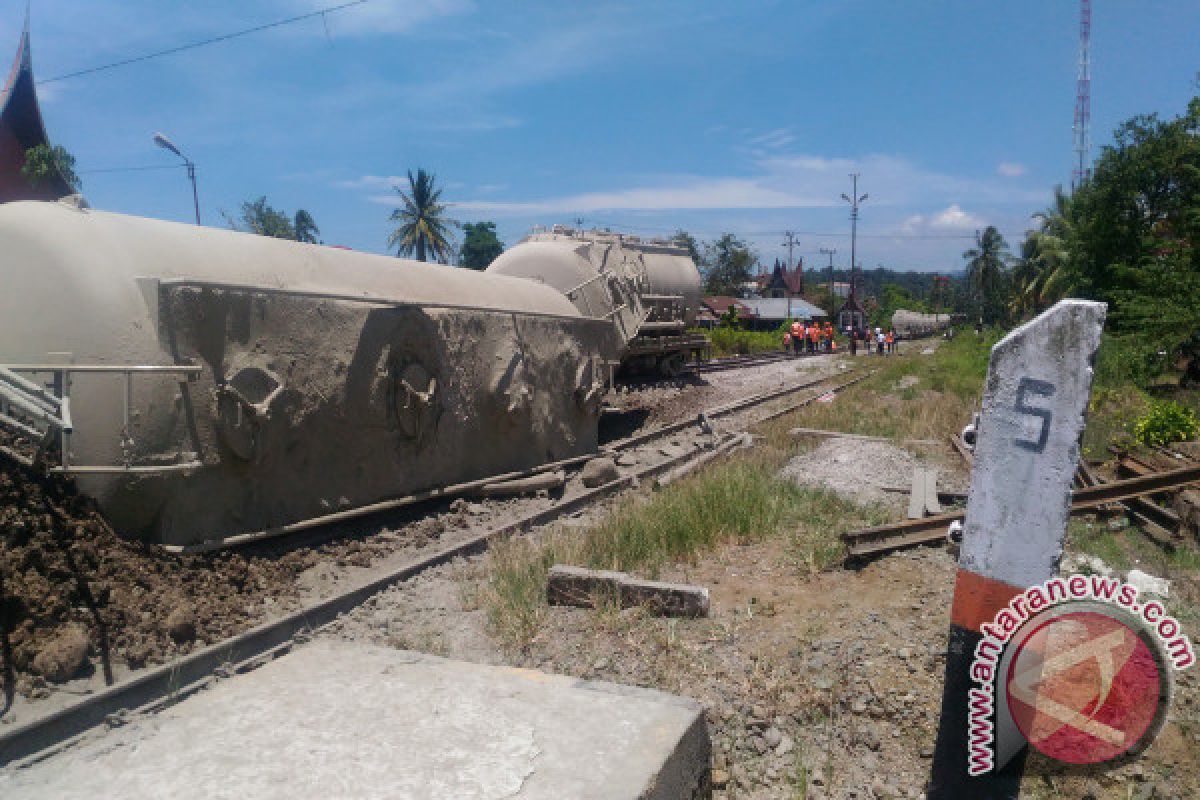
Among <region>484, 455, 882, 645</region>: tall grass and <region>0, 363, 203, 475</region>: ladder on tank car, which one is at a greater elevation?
<region>0, 363, 203, 475</region>: ladder on tank car

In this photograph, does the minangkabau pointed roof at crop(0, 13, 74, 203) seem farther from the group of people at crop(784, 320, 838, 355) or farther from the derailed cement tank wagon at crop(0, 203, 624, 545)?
the group of people at crop(784, 320, 838, 355)

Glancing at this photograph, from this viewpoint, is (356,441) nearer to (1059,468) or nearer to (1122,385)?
(1059,468)

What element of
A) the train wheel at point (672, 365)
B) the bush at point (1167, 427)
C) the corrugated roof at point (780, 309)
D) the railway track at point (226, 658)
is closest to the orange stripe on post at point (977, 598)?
A: the railway track at point (226, 658)

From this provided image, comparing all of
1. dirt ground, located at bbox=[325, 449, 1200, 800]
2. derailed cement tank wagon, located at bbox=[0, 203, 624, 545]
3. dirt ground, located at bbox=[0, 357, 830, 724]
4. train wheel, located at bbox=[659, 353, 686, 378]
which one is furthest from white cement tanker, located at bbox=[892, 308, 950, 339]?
dirt ground, located at bbox=[0, 357, 830, 724]

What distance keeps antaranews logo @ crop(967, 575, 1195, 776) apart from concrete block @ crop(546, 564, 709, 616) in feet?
6.59

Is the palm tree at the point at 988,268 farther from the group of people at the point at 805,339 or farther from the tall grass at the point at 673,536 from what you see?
the tall grass at the point at 673,536

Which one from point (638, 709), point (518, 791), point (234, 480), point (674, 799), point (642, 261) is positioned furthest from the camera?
point (642, 261)

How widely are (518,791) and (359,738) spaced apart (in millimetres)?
774

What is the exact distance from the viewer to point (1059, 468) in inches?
124

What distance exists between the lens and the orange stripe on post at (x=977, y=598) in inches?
132

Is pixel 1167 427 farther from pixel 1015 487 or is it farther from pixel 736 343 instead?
pixel 736 343

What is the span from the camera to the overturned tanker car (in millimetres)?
14805

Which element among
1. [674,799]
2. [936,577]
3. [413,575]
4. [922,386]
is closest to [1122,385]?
[922,386]

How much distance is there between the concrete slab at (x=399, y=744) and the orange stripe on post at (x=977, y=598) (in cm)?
124
